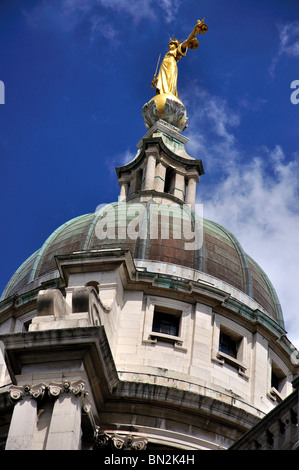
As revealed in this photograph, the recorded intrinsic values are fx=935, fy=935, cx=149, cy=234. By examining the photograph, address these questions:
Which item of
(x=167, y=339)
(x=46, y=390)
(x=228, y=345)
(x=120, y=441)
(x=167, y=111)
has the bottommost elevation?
(x=46, y=390)

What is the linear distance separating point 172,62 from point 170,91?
2.37 meters

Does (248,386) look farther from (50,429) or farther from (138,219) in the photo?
(50,429)

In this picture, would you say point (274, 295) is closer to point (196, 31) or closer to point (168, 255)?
point (168, 255)

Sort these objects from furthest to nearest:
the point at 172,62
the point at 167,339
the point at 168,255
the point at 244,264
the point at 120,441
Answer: the point at 172,62 → the point at 244,264 → the point at 168,255 → the point at 167,339 → the point at 120,441

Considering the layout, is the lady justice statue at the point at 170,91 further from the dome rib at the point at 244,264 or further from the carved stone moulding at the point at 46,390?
the carved stone moulding at the point at 46,390

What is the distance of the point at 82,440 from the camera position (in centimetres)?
2850

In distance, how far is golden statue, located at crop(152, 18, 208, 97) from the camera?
56719 mm

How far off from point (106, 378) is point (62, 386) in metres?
3.07

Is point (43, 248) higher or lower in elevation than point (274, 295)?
higher
